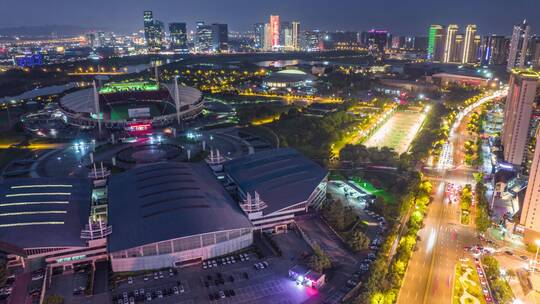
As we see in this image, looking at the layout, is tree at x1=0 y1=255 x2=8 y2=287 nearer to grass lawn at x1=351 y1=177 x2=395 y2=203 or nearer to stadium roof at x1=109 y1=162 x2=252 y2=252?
stadium roof at x1=109 y1=162 x2=252 y2=252

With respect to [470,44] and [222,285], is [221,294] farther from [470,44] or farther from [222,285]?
[470,44]

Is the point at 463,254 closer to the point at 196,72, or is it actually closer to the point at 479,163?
the point at 479,163

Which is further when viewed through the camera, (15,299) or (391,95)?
(391,95)

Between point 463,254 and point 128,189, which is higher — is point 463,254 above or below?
below

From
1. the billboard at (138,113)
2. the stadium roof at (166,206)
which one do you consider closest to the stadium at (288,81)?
the billboard at (138,113)

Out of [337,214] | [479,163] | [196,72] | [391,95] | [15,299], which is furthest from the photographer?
[196,72]

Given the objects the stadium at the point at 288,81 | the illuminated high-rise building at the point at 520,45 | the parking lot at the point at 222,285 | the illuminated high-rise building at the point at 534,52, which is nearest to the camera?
the parking lot at the point at 222,285

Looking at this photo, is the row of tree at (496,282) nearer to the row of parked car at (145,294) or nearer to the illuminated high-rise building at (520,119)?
the row of parked car at (145,294)

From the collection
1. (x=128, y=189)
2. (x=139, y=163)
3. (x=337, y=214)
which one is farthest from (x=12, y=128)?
(x=337, y=214)
